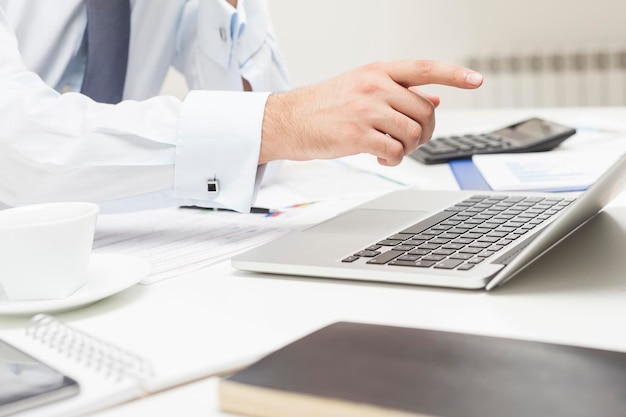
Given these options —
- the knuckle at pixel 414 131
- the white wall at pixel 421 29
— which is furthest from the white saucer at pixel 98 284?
the white wall at pixel 421 29

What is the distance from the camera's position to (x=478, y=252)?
26.2 inches

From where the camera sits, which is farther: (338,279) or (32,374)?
(338,279)

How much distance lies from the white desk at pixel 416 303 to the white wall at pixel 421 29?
2.72 m

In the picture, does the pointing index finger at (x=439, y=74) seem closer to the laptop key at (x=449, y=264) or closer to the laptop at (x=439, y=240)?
the laptop at (x=439, y=240)

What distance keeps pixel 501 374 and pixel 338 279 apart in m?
0.27

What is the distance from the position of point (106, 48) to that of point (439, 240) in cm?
72

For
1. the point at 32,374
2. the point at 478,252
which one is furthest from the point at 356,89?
the point at 32,374

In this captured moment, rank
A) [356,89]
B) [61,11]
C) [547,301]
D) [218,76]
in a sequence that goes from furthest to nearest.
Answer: [218,76] → [61,11] → [356,89] → [547,301]

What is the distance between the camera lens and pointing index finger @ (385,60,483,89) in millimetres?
816

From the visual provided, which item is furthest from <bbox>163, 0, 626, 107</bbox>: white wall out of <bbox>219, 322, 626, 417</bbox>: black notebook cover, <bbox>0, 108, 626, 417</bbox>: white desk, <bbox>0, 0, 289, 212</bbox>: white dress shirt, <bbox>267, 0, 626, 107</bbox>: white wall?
<bbox>219, 322, 626, 417</bbox>: black notebook cover

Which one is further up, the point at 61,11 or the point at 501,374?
the point at 61,11

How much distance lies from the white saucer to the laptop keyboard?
0.18 m

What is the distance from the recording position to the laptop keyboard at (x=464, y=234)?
66 cm

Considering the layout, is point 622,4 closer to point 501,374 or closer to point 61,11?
point 61,11
